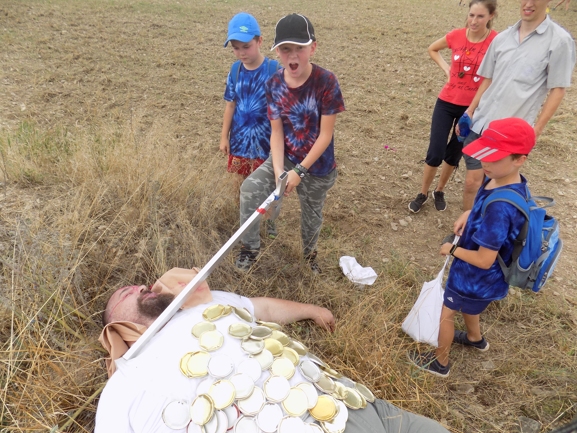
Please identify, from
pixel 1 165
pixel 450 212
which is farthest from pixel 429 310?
pixel 1 165

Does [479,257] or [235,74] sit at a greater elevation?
[235,74]

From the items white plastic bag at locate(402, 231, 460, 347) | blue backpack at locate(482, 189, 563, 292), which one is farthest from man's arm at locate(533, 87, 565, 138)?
white plastic bag at locate(402, 231, 460, 347)

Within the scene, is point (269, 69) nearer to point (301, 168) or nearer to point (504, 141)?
point (301, 168)

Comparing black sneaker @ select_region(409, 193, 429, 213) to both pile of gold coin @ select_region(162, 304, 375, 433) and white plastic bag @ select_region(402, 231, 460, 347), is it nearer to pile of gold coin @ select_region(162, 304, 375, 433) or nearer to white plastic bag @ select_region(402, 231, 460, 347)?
white plastic bag @ select_region(402, 231, 460, 347)

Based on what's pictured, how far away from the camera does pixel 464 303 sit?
1.95 meters

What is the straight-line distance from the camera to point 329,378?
1594 millimetres

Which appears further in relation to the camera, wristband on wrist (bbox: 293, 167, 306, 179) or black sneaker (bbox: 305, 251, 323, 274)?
black sneaker (bbox: 305, 251, 323, 274)

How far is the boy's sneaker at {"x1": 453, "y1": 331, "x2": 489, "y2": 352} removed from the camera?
7.48 feet

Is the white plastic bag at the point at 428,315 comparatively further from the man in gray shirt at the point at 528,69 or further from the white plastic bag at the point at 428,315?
the man in gray shirt at the point at 528,69

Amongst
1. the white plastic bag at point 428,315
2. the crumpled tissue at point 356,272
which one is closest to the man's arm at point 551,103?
the white plastic bag at point 428,315

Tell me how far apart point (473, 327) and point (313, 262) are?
1140 millimetres

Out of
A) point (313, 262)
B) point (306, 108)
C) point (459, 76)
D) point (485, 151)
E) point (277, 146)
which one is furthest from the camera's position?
point (459, 76)

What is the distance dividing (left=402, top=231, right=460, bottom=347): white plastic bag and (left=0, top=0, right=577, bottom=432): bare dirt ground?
0.16 meters

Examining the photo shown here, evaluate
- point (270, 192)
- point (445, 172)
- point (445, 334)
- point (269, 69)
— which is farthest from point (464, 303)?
point (269, 69)
